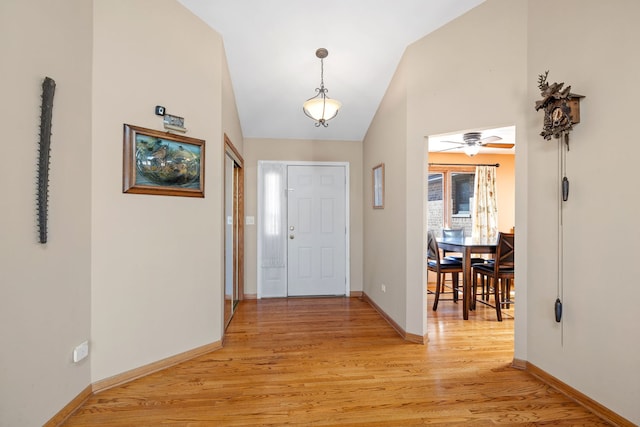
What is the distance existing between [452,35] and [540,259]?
2113 mm

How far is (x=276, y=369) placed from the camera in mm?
2541

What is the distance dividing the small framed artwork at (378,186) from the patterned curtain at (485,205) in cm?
246

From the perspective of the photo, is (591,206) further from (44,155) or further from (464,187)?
(464,187)

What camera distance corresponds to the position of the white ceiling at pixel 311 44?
273 cm

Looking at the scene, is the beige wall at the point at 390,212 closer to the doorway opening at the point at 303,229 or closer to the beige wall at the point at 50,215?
the doorway opening at the point at 303,229

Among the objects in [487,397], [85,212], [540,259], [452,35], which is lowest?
[487,397]

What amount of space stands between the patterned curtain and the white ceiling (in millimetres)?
2677

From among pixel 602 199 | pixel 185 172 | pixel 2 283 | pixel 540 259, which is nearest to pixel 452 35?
pixel 602 199

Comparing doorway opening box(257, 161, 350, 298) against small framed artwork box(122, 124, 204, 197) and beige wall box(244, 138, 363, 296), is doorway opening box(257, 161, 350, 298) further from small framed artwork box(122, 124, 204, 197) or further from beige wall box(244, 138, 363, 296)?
small framed artwork box(122, 124, 204, 197)

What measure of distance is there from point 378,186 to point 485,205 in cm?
263

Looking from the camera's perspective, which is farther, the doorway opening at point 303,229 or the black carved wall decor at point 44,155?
the doorway opening at point 303,229

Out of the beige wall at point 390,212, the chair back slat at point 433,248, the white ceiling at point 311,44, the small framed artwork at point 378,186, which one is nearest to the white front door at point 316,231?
the beige wall at point 390,212

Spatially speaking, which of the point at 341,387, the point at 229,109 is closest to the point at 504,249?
the point at 341,387

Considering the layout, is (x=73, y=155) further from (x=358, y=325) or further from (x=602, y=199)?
(x=602, y=199)
